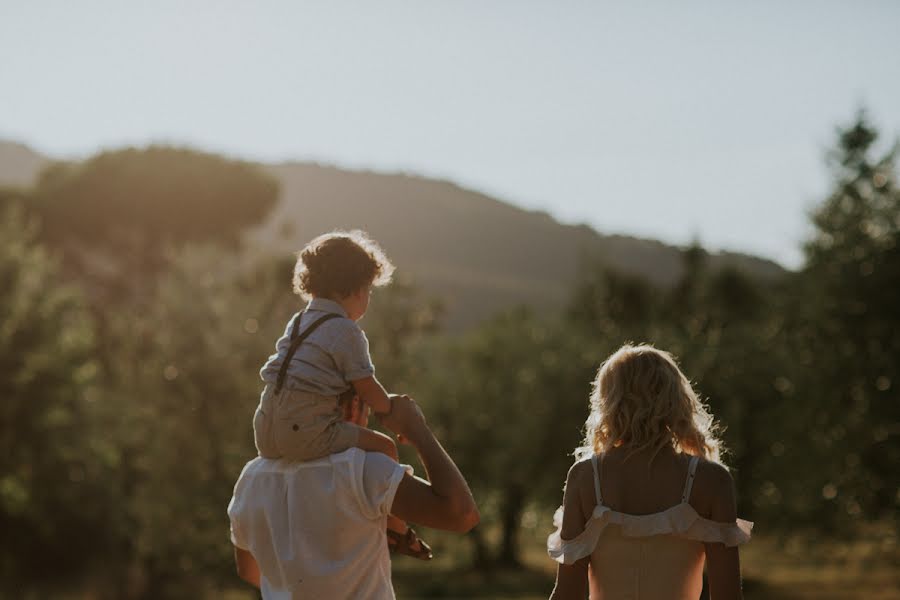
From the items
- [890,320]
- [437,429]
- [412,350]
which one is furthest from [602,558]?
[437,429]

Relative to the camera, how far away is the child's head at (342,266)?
4.04 m

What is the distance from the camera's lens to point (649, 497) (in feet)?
13.0

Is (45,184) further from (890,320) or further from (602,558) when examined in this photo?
(602,558)

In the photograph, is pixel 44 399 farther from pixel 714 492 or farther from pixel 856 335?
pixel 714 492

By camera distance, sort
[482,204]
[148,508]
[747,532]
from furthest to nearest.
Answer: [482,204]
[148,508]
[747,532]

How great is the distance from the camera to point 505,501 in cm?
3372

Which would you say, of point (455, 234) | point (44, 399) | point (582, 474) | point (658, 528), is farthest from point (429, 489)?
point (455, 234)

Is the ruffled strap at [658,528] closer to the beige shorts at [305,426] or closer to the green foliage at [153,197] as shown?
the beige shorts at [305,426]

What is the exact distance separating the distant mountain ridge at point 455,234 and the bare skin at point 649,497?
97793 millimetres

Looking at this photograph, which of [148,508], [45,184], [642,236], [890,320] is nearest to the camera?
[890,320]

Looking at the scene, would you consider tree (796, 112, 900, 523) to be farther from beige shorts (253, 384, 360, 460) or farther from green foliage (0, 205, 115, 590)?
beige shorts (253, 384, 360, 460)

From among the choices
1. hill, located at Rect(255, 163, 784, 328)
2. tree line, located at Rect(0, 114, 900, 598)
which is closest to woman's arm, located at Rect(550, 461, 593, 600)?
tree line, located at Rect(0, 114, 900, 598)

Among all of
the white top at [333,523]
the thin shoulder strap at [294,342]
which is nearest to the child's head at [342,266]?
the thin shoulder strap at [294,342]

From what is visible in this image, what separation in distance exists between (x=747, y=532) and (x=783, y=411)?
1919 centimetres
